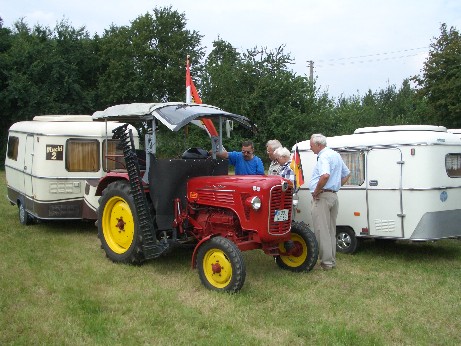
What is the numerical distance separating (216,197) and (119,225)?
170cm

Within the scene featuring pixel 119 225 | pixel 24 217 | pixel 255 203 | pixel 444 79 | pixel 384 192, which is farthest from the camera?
pixel 444 79

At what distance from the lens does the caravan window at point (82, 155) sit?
9.61 m

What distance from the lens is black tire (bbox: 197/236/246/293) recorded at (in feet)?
18.7

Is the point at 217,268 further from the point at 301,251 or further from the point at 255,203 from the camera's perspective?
the point at 301,251

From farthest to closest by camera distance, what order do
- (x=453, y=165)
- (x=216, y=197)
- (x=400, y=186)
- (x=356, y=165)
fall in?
(x=356, y=165)
(x=453, y=165)
(x=400, y=186)
(x=216, y=197)

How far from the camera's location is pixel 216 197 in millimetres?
6398

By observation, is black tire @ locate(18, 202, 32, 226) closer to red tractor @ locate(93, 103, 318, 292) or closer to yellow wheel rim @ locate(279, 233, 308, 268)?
red tractor @ locate(93, 103, 318, 292)

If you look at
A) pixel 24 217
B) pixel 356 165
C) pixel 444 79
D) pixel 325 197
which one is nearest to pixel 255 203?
pixel 325 197

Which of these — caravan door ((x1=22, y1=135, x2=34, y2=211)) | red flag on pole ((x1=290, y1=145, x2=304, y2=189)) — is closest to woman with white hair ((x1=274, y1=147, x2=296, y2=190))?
red flag on pole ((x1=290, y1=145, x2=304, y2=189))

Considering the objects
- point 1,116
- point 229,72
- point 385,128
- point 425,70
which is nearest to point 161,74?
point 229,72

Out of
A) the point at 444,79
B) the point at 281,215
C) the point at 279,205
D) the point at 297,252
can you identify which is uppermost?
the point at 444,79

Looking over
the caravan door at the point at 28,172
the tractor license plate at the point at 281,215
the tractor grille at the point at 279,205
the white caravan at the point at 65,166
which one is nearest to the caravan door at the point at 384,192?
the tractor grille at the point at 279,205

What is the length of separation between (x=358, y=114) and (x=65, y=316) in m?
32.3

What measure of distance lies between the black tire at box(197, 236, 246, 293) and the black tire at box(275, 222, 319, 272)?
4.12ft
